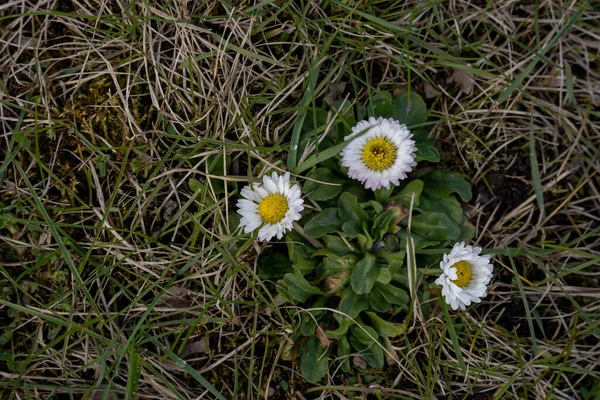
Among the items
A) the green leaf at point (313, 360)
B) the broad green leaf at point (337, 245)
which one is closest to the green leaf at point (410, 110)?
the broad green leaf at point (337, 245)

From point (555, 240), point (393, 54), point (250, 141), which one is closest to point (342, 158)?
point (250, 141)

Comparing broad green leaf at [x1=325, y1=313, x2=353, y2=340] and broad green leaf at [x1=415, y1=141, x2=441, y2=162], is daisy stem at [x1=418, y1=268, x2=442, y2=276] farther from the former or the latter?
broad green leaf at [x1=415, y1=141, x2=441, y2=162]

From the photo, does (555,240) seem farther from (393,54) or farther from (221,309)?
(221,309)

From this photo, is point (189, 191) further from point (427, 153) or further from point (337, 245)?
point (427, 153)

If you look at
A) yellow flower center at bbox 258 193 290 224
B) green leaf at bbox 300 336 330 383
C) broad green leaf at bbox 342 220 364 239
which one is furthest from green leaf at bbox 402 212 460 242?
green leaf at bbox 300 336 330 383

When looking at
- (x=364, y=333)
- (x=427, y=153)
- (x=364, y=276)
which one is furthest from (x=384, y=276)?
(x=427, y=153)

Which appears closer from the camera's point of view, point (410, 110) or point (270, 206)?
point (270, 206)

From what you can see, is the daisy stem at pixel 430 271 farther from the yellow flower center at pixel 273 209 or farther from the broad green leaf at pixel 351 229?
the yellow flower center at pixel 273 209
